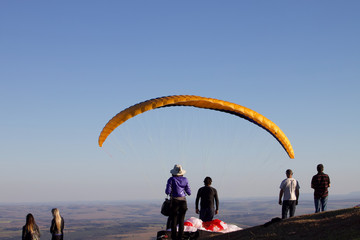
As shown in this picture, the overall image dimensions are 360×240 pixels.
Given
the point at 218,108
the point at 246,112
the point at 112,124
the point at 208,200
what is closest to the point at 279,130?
the point at 246,112

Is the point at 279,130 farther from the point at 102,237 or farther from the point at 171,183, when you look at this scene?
the point at 102,237

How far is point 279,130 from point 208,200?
5.72 meters

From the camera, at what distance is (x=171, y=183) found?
13.0 m

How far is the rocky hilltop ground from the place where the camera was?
480 inches

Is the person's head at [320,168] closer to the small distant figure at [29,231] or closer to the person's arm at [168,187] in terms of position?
the person's arm at [168,187]

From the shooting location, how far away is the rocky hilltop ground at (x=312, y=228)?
12188 millimetres

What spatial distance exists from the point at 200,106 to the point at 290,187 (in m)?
5.05

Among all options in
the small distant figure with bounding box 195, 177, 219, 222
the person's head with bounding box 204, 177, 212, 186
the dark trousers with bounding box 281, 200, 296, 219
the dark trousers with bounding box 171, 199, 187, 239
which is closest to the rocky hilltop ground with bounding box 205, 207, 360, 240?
the dark trousers with bounding box 281, 200, 296, 219

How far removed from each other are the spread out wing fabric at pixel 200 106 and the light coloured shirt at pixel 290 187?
143 inches

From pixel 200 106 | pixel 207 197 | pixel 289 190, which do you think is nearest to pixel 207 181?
pixel 207 197

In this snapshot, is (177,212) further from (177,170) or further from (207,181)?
(207,181)

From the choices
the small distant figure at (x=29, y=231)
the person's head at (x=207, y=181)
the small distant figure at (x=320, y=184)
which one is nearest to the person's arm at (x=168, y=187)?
the person's head at (x=207, y=181)

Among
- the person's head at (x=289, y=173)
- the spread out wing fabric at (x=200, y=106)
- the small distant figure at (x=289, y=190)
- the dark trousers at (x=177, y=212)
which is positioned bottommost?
the dark trousers at (x=177, y=212)

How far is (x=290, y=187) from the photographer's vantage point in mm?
15305
